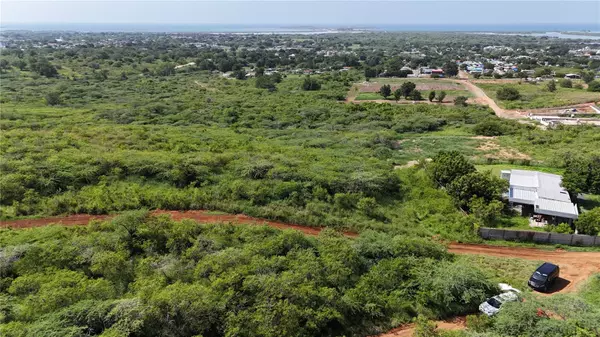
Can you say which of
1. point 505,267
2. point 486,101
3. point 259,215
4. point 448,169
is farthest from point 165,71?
point 505,267

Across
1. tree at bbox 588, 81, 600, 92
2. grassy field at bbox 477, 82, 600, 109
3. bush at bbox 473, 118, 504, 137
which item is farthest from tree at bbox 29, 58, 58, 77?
tree at bbox 588, 81, 600, 92

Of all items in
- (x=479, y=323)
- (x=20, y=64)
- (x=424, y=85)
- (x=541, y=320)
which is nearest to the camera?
(x=541, y=320)

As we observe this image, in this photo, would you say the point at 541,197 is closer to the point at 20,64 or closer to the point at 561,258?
the point at 561,258

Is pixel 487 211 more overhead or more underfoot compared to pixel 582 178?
more underfoot

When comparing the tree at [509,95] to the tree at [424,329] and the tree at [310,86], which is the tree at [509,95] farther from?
the tree at [424,329]

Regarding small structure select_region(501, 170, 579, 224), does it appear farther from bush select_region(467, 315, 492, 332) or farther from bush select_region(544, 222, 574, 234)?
bush select_region(467, 315, 492, 332)

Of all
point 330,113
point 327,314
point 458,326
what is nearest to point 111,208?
point 327,314
